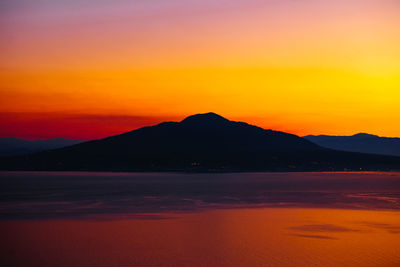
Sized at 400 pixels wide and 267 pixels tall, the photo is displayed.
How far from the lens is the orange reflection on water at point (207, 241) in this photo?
883 inches

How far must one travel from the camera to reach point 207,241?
1067 inches

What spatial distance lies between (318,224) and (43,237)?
17.2 metres

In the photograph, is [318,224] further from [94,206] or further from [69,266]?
[94,206]

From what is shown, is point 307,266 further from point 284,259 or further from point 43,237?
point 43,237

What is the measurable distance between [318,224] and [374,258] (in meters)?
10.8

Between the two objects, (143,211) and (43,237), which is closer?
(43,237)

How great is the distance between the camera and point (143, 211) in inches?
1635

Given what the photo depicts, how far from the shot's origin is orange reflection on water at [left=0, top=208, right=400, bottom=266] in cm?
2244

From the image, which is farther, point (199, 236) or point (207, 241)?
point (199, 236)

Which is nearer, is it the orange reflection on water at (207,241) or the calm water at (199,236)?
the orange reflection on water at (207,241)

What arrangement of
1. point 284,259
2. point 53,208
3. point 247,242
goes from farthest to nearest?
point 53,208 < point 247,242 < point 284,259

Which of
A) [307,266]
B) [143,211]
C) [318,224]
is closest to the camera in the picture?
[307,266]

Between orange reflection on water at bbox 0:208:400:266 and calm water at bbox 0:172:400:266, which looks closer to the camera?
orange reflection on water at bbox 0:208:400:266

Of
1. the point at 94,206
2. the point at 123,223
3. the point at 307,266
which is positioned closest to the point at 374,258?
the point at 307,266
